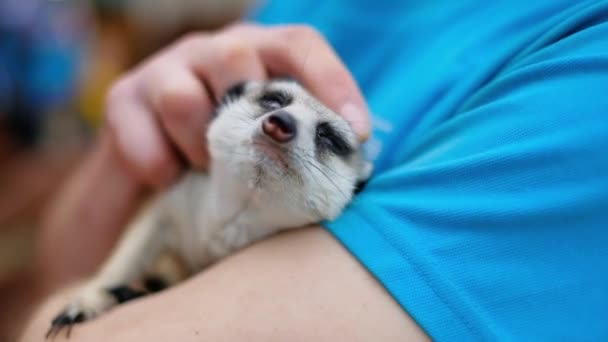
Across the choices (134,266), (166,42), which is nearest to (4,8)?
(166,42)

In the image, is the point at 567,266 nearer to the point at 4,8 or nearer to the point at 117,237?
the point at 117,237

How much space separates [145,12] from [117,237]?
312 cm

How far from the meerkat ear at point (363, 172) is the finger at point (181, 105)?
298 mm

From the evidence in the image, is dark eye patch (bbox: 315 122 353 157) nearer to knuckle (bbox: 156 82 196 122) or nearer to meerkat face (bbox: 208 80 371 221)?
meerkat face (bbox: 208 80 371 221)

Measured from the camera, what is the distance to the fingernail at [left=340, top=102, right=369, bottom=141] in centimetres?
79

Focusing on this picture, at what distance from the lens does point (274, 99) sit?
3.07 ft

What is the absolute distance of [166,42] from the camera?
155 inches

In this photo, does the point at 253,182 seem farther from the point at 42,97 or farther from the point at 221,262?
the point at 42,97

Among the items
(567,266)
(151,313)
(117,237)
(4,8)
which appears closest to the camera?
(567,266)

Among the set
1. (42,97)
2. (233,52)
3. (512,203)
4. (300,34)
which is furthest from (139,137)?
(42,97)

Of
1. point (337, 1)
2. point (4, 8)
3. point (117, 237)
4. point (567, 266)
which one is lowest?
point (567, 266)

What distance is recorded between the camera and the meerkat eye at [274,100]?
3.01 feet

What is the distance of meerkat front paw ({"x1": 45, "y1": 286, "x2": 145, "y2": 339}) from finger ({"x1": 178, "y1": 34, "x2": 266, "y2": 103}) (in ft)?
1.41

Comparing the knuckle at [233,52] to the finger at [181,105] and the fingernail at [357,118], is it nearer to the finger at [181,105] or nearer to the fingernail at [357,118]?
the finger at [181,105]
